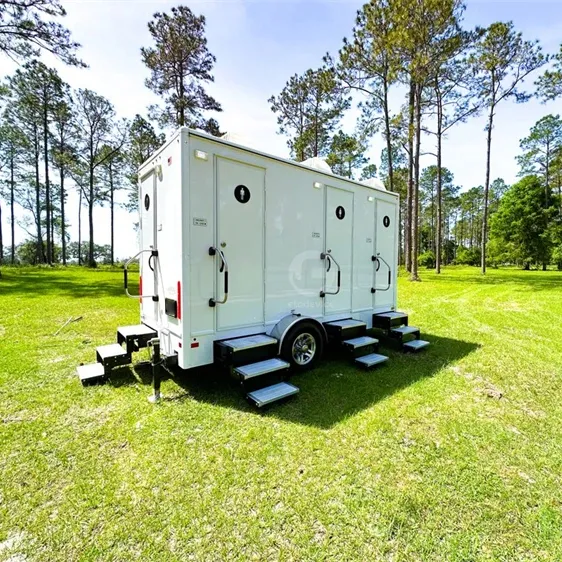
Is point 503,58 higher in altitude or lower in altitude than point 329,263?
higher

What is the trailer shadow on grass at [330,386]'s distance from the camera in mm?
3285

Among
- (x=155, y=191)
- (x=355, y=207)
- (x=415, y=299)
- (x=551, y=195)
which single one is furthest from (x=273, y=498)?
(x=551, y=195)

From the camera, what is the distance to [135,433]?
9.40 ft

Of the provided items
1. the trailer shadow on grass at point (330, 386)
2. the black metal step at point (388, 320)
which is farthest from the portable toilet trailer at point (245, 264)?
the black metal step at point (388, 320)

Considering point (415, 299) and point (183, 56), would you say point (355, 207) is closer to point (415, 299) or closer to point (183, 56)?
point (415, 299)

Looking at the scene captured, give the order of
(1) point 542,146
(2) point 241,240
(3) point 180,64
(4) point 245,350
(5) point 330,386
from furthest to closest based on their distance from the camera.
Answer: (1) point 542,146, (3) point 180,64, (5) point 330,386, (2) point 241,240, (4) point 245,350

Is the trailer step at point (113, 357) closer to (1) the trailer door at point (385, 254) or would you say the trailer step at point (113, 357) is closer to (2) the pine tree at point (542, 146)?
(1) the trailer door at point (385, 254)

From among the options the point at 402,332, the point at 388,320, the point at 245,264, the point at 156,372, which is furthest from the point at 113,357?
the point at 402,332

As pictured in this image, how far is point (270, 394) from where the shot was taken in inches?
134

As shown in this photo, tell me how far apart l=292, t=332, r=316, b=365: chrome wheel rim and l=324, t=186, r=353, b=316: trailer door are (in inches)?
25.2

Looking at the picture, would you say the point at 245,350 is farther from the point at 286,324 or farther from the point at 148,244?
the point at 148,244

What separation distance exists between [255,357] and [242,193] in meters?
2.03

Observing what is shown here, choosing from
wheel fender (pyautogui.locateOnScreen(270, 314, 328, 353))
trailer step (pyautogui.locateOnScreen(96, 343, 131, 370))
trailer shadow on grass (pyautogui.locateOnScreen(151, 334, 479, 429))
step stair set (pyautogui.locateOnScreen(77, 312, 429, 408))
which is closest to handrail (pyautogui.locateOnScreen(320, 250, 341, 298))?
step stair set (pyautogui.locateOnScreen(77, 312, 429, 408))

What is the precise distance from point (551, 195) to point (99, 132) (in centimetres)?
4072
